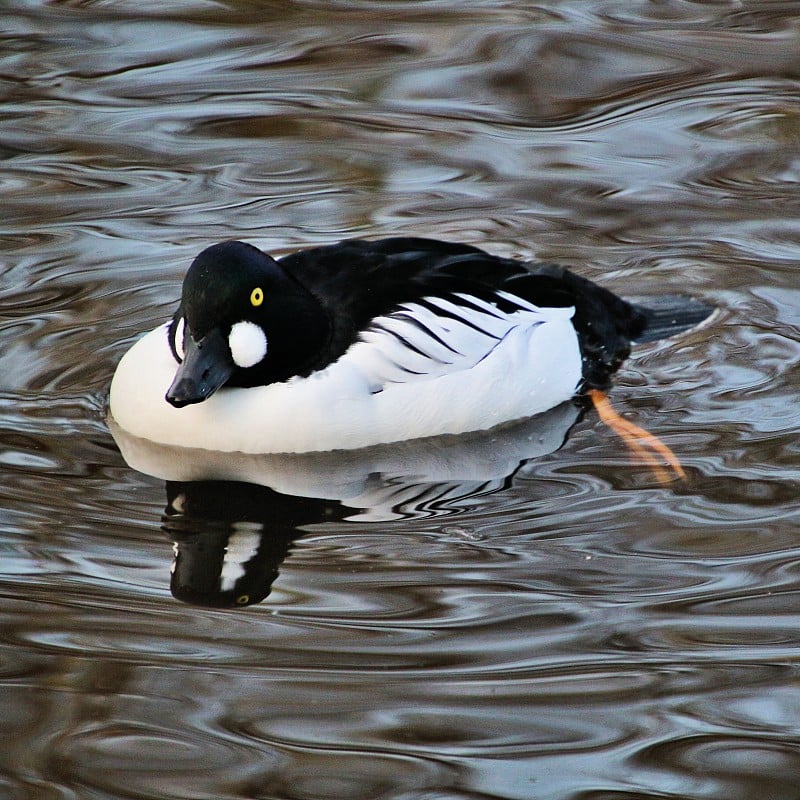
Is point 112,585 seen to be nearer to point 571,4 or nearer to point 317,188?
point 317,188

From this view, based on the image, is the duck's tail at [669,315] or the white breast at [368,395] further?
the duck's tail at [669,315]

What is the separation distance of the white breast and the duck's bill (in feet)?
0.84

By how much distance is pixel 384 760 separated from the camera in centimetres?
437

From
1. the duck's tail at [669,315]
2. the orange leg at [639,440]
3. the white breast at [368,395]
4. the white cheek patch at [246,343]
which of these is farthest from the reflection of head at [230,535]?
the duck's tail at [669,315]

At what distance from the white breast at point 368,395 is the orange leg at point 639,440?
32 centimetres

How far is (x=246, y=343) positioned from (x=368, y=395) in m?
0.55

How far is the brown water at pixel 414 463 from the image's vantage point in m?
4.48

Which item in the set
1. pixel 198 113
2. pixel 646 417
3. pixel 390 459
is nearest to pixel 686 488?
pixel 646 417

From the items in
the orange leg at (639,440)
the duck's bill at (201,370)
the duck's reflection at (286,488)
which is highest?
the duck's bill at (201,370)

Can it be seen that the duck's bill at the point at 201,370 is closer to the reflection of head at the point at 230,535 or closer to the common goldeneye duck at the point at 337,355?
the common goldeneye duck at the point at 337,355

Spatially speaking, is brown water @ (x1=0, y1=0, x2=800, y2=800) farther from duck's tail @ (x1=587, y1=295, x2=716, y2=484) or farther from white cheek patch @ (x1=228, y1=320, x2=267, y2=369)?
white cheek patch @ (x1=228, y1=320, x2=267, y2=369)

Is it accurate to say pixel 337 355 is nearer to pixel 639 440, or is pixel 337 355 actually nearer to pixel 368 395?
pixel 368 395

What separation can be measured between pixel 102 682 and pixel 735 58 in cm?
747

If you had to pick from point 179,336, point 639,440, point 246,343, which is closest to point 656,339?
point 639,440
